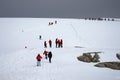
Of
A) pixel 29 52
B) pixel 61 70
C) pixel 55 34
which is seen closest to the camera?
Result: pixel 61 70

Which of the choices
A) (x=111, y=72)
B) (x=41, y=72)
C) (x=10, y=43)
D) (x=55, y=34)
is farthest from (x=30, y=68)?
(x=55, y=34)

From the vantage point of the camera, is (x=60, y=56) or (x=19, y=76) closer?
(x=19, y=76)

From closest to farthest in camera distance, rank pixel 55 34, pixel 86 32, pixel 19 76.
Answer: pixel 19 76
pixel 55 34
pixel 86 32

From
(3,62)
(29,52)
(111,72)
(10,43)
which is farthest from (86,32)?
(111,72)

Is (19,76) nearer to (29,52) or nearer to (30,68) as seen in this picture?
(30,68)

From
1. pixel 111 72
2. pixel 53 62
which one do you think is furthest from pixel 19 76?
pixel 111 72

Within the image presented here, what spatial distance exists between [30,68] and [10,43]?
1835 cm

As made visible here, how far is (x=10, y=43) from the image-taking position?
1400 inches

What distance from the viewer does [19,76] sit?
629 inches

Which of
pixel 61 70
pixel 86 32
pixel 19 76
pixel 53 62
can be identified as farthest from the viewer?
pixel 86 32

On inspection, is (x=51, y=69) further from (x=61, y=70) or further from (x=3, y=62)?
(x=3, y=62)

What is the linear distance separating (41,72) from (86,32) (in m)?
26.2

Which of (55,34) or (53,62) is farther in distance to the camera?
(55,34)

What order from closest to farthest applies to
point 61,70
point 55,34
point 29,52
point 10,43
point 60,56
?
point 61,70 → point 60,56 → point 29,52 → point 10,43 → point 55,34
